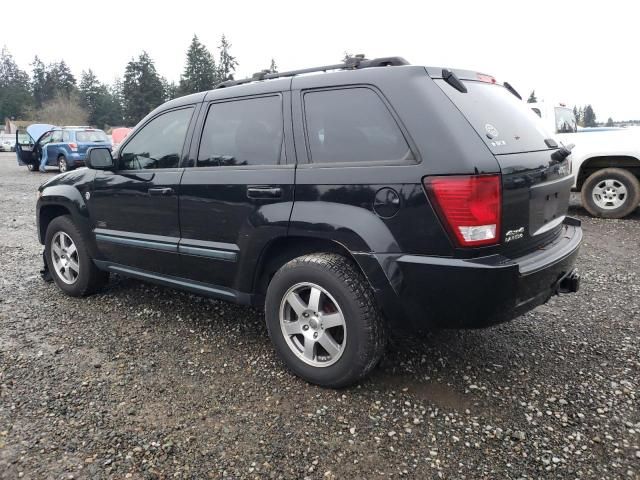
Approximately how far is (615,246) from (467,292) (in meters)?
4.87

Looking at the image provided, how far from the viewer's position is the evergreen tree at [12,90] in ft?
232

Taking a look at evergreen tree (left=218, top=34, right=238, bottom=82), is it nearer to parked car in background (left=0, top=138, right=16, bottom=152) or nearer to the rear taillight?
parked car in background (left=0, top=138, right=16, bottom=152)

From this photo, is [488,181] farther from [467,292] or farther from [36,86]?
[36,86]

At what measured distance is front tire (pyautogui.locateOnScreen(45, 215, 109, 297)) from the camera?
433 cm

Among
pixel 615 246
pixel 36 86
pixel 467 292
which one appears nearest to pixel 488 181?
pixel 467 292

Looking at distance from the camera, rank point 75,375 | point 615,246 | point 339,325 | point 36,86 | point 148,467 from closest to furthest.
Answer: point 148,467 → point 339,325 → point 75,375 → point 615,246 → point 36,86

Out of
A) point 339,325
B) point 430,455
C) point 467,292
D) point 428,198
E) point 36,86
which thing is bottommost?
point 430,455

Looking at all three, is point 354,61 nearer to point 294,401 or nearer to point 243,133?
point 243,133

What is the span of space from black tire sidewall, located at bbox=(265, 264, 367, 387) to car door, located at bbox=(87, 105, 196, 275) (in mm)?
1019

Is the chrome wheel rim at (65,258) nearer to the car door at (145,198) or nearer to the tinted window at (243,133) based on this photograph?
the car door at (145,198)

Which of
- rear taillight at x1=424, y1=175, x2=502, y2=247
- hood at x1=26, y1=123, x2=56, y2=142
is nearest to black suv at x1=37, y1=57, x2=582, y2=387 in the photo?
rear taillight at x1=424, y1=175, x2=502, y2=247

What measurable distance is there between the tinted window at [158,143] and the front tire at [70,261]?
0.93m

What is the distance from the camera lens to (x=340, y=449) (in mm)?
2381

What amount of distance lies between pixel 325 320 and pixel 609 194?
6.93 meters
